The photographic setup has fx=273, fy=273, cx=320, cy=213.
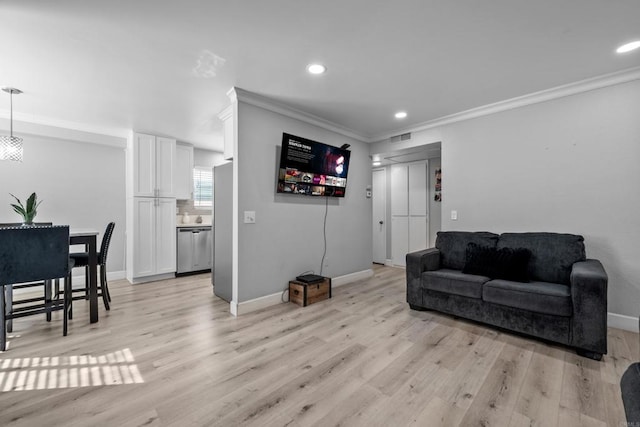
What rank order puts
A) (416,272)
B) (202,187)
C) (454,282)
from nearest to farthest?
(454,282) < (416,272) < (202,187)

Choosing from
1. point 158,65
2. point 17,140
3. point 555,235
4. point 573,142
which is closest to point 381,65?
point 158,65

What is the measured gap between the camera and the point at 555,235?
2.79m

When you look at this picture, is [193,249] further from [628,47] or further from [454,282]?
[628,47]

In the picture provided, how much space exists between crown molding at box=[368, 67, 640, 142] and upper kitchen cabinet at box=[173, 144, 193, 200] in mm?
4077

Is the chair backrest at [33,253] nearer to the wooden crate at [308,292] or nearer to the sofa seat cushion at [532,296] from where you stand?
the wooden crate at [308,292]

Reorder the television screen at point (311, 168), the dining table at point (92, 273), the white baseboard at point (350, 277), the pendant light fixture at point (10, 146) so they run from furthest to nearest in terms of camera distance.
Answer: the white baseboard at point (350, 277) < the television screen at point (311, 168) < the pendant light fixture at point (10, 146) < the dining table at point (92, 273)

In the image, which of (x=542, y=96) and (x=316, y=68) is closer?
(x=316, y=68)

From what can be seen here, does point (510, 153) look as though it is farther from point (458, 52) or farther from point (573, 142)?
point (458, 52)

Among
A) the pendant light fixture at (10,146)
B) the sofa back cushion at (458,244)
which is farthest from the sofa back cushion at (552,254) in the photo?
the pendant light fixture at (10,146)

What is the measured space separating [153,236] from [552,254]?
5451 millimetres

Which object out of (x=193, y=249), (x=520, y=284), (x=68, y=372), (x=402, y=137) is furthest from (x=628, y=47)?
(x=193, y=249)

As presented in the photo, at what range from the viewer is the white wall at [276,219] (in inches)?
123

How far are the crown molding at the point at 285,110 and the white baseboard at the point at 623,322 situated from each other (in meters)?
3.71

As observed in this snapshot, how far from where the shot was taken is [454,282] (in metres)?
2.82
